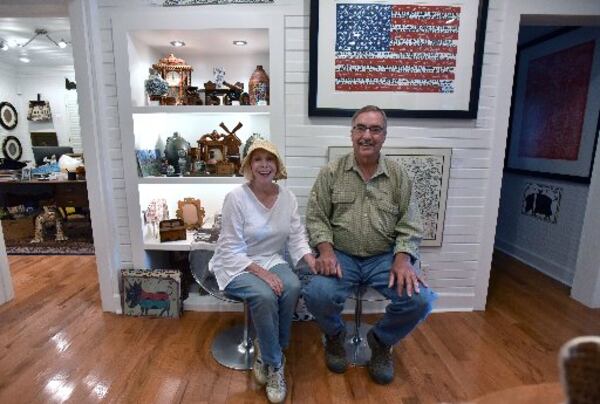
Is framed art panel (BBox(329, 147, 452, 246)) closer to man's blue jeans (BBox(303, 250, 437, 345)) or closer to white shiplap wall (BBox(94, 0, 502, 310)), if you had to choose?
white shiplap wall (BBox(94, 0, 502, 310))

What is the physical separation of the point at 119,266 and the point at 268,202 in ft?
4.17

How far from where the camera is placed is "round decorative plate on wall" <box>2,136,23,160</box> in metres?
6.11

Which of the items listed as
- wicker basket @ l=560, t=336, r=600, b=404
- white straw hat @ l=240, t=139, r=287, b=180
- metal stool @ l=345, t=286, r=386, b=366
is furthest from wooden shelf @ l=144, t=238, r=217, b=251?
wicker basket @ l=560, t=336, r=600, b=404

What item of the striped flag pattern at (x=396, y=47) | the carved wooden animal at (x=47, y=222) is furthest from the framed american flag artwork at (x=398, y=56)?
the carved wooden animal at (x=47, y=222)

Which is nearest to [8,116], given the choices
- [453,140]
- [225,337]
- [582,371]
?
[225,337]

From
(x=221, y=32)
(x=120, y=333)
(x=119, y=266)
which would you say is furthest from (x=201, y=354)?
(x=221, y=32)

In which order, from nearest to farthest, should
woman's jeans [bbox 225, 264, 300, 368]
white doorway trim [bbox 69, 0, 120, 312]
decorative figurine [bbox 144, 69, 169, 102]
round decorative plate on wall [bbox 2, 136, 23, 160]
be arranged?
woman's jeans [bbox 225, 264, 300, 368] < white doorway trim [bbox 69, 0, 120, 312] < decorative figurine [bbox 144, 69, 169, 102] < round decorative plate on wall [bbox 2, 136, 23, 160]

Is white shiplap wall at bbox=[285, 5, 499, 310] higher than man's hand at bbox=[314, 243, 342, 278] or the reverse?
higher

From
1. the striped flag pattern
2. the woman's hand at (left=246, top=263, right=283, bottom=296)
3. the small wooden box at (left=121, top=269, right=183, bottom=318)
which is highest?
the striped flag pattern

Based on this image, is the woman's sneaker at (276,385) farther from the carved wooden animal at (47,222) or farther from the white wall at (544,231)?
the carved wooden animal at (47,222)

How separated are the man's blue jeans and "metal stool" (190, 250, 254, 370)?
0.40m

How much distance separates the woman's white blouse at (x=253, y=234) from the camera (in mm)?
1541

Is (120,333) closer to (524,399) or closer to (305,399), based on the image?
(305,399)

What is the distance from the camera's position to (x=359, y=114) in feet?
5.32
